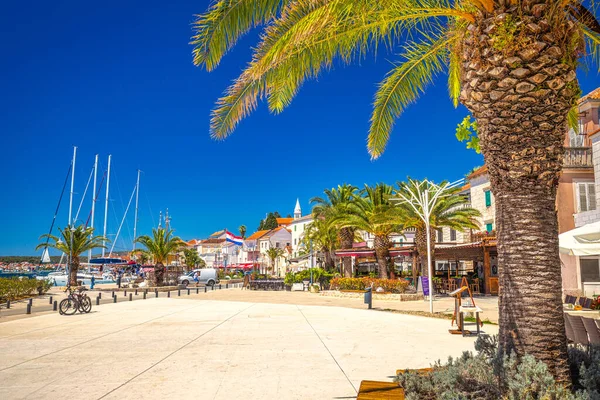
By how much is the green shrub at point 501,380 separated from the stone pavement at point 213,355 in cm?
181

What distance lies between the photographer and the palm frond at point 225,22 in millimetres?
6320

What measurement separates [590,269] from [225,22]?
23.4 metres

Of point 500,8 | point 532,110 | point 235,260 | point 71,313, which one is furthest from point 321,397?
point 235,260

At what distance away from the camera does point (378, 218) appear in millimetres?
31453

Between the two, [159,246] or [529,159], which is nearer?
[529,159]

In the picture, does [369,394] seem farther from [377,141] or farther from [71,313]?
[71,313]

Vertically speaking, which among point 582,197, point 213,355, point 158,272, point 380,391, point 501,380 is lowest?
point 213,355

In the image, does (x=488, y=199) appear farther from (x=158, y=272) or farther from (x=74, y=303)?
(x=158, y=272)

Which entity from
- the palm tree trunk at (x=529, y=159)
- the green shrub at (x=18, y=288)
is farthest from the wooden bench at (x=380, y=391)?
the green shrub at (x=18, y=288)

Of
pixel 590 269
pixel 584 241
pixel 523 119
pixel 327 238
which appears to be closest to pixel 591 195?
pixel 590 269

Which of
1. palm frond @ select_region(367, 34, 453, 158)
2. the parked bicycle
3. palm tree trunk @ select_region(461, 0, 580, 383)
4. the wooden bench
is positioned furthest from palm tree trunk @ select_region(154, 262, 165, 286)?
palm tree trunk @ select_region(461, 0, 580, 383)

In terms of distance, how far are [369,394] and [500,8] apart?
4.18 metres

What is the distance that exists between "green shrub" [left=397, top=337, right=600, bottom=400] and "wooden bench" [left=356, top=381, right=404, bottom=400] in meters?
0.10

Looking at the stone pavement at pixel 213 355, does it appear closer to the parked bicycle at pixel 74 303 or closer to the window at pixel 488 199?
the parked bicycle at pixel 74 303
